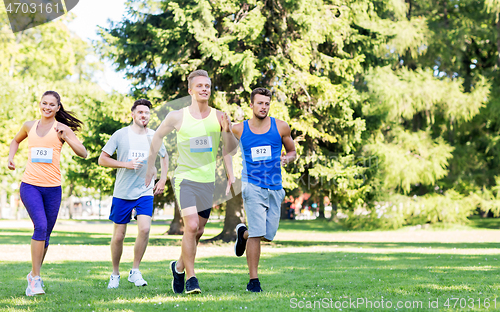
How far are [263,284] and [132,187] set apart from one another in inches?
80.4

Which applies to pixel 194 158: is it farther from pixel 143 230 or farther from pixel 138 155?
pixel 143 230

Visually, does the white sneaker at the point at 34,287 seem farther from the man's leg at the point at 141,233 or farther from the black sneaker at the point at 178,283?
the black sneaker at the point at 178,283

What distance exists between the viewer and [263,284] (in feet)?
22.8

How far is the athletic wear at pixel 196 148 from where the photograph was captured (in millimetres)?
5852

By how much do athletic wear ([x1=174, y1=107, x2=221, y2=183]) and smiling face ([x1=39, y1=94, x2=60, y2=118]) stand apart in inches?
61.8

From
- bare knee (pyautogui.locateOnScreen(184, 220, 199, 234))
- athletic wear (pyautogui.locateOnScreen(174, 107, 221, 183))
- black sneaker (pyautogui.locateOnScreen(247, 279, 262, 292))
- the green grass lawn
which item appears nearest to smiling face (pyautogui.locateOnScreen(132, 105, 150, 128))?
athletic wear (pyautogui.locateOnScreen(174, 107, 221, 183))

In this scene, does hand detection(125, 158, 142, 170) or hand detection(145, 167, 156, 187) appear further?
hand detection(125, 158, 142, 170)

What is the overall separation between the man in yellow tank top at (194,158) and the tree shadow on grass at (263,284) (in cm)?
58

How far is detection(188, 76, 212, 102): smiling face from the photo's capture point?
592 cm

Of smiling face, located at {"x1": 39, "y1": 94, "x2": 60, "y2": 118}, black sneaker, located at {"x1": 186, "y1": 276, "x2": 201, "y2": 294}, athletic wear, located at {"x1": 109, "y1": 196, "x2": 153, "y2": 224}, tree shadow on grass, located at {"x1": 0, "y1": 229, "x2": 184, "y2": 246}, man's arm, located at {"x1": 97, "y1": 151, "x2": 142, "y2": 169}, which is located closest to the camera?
black sneaker, located at {"x1": 186, "y1": 276, "x2": 201, "y2": 294}

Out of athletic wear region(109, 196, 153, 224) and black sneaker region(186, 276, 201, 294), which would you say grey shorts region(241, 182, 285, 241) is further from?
athletic wear region(109, 196, 153, 224)

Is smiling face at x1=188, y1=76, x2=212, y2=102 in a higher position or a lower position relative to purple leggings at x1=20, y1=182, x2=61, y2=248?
higher

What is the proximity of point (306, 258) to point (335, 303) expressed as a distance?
637 cm

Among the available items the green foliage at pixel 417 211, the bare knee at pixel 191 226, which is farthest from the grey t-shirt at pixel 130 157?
the green foliage at pixel 417 211
